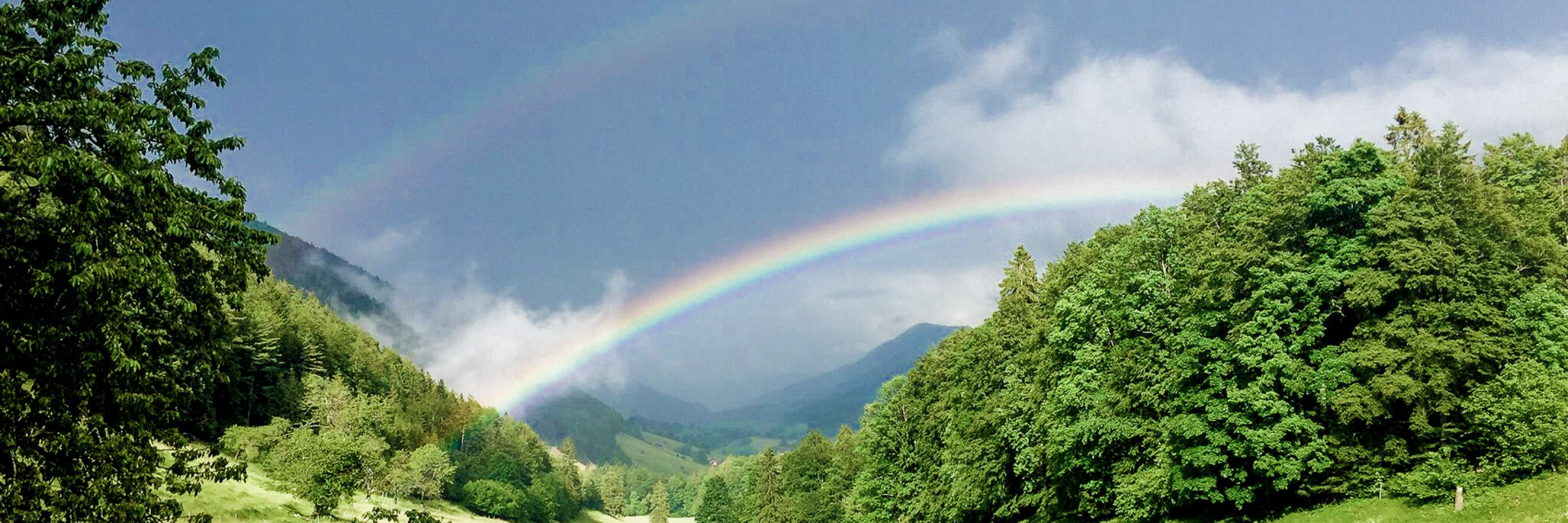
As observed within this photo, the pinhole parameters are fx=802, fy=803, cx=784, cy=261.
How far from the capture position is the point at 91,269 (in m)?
11.4

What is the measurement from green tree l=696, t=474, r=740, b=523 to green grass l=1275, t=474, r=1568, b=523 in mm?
120669

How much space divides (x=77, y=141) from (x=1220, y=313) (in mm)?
40568

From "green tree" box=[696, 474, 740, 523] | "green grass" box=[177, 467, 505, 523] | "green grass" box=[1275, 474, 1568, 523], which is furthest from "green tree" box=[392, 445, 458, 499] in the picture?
"green grass" box=[1275, 474, 1568, 523]

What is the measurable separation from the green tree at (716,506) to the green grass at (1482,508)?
396ft

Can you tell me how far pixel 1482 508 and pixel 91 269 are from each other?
131ft

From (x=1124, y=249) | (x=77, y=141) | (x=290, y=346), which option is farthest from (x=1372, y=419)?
(x=290, y=346)

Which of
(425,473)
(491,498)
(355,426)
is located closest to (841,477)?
(355,426)

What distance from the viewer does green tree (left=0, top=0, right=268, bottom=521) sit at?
40.0 ft

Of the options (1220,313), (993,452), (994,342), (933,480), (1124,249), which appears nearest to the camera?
(1220,313)

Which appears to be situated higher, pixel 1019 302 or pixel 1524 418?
pixel 1019 302

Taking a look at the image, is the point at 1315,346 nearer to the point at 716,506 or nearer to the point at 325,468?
the point at 325,468

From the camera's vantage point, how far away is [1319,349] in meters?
35.3

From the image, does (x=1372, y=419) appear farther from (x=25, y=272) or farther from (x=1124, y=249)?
(x=25, y=272)

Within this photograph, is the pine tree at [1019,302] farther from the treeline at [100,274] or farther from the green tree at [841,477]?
the treeline at [100,274]
